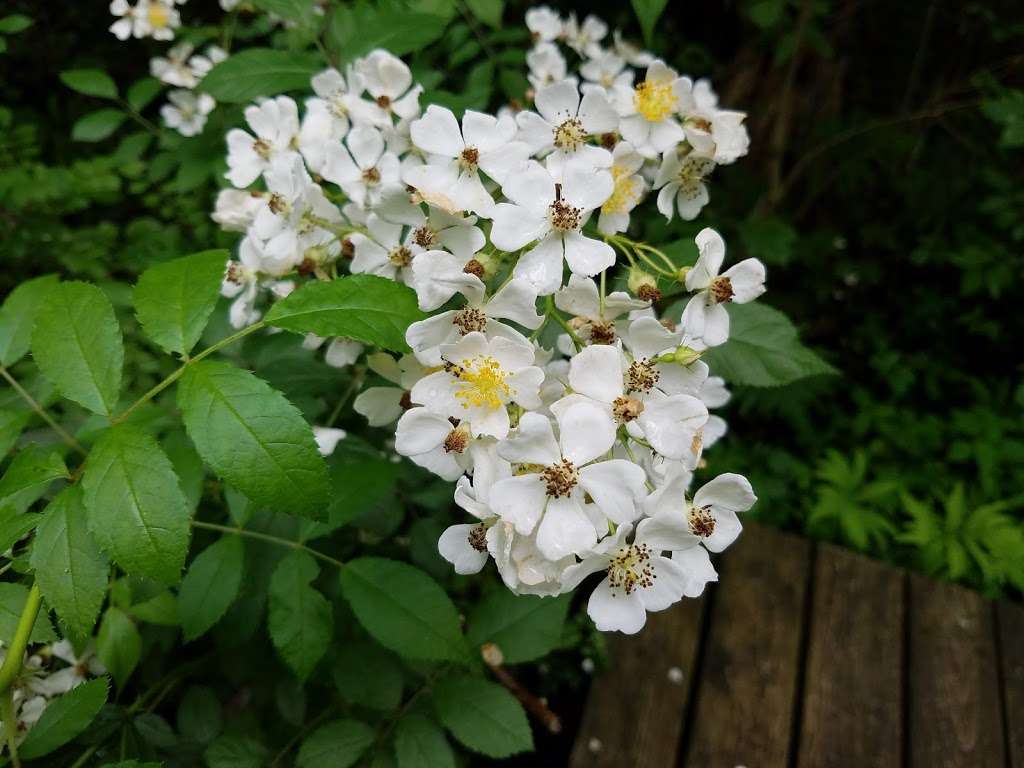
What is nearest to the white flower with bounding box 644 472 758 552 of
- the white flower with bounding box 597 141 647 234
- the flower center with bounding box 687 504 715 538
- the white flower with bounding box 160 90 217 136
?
the flower center with bounding box 687 504 715 538

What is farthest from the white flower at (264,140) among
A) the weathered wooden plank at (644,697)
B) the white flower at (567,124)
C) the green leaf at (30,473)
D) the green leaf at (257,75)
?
the weathered wooden plank at (644,697)

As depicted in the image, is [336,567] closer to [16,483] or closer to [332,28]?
[16,483]

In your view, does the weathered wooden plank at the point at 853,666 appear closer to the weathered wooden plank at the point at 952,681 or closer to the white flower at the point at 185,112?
the weathered wooden plank at the point at 952,681

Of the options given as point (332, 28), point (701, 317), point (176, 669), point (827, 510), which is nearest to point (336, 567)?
point (176, 669)

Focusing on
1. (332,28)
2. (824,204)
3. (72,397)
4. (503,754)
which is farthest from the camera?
(824,204)

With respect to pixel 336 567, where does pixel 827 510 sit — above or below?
below
